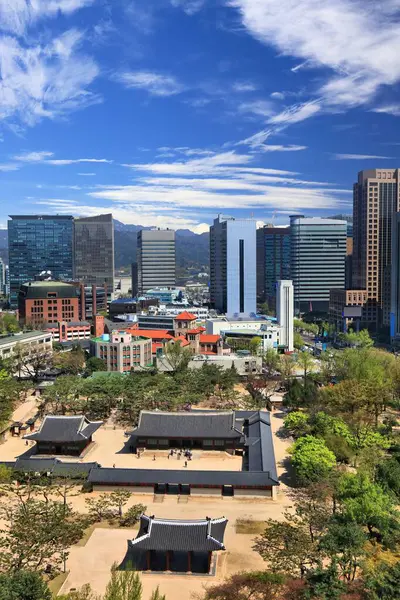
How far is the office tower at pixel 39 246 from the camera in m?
157

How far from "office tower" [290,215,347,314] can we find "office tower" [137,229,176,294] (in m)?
45.6

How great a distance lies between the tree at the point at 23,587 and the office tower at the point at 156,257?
14728cm

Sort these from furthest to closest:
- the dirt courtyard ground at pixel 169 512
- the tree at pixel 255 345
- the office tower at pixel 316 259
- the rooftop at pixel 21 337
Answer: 1. the office tower at pixel 316 259
2. the rooftop at pixel 21 337
3. the tree at pixel 255 345
4. the dirt courtyard ground at pixel 169 512

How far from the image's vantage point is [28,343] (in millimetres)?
84312

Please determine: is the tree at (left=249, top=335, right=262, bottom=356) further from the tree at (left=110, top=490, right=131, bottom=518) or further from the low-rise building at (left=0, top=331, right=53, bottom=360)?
the tree at (left=110, top=490, right=131, bottom=518)

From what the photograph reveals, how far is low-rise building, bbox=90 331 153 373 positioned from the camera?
7269 cm

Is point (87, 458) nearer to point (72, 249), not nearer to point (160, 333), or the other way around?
point (160, 333)

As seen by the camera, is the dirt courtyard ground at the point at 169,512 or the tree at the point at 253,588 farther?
the dirt courtyard ground at the point at 169,512

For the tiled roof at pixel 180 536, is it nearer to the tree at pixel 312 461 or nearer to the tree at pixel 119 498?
the tree at pixel 119 498

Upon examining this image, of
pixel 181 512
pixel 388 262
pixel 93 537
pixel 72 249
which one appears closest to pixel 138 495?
pixel 181 512

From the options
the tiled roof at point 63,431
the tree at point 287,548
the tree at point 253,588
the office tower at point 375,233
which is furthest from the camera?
the office tower at point 375,233

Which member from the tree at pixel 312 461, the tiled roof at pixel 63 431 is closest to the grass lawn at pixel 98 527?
the tree at pixel 312 461

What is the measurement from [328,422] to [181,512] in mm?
14301

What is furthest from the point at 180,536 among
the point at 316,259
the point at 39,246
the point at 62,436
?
the point at 39,246
